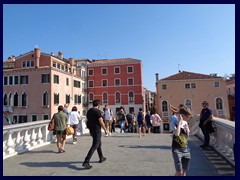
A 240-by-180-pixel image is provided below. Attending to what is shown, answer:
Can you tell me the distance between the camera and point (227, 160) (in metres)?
4.48

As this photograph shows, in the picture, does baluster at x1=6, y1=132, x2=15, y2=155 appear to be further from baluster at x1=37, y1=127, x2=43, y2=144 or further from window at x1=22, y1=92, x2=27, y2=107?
window at x1=22, y1=92, x2=27, y2=107

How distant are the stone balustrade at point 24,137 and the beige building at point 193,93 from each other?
1133 inches

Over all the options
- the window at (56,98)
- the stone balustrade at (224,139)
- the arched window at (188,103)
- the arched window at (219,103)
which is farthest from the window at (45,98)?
the arched window at (219,103)

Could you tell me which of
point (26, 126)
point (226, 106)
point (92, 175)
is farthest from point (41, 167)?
point (226, 106)

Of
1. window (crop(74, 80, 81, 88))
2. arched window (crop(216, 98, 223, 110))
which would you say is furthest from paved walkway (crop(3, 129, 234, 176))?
window (crop(74, 80, 81, 88))

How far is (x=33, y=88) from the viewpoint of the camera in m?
30.8

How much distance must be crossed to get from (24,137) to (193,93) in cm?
3218

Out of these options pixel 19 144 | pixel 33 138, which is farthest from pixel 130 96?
pixel 19 144

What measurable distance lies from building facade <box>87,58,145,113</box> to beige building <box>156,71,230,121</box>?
18.4 feet

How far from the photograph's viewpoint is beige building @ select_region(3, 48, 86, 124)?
3025 cm

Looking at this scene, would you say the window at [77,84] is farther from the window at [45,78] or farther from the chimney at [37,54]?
the chimney at [37,54]

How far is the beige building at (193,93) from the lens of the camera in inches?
1324

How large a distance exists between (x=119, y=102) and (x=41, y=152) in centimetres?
3383
